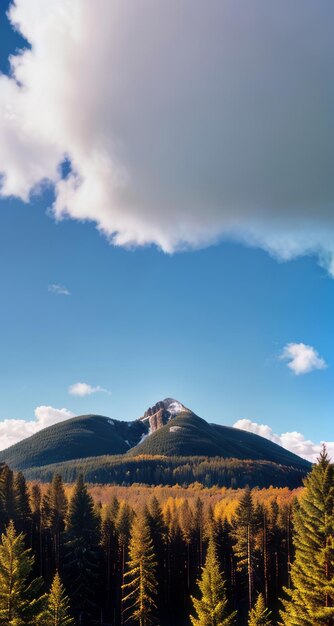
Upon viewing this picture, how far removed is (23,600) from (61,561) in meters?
45.2

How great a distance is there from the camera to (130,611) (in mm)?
68812

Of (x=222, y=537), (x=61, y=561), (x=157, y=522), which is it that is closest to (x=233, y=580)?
(x=222, y=537)

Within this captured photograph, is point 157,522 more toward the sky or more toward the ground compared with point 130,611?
more toward the sky

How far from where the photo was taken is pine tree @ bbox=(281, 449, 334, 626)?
90.8 ft

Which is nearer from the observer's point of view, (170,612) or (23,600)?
(23,600)

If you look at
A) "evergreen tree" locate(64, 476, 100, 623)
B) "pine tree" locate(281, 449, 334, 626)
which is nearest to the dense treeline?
"evergreen tree" locate(64, 476, 100, 623)

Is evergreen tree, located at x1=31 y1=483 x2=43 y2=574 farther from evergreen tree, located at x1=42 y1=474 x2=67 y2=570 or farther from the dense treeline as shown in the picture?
evergreen tree, located at x1=42 y1=474 x2=67 y2=570

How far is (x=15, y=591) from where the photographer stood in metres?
30.0

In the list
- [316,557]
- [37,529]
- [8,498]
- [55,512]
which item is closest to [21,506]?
[8,498]

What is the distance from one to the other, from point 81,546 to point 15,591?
3379 cm

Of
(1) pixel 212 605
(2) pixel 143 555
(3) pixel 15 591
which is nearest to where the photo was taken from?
(3) pixel 15 591

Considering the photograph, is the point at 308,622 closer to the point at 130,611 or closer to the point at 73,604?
the point at 73,604

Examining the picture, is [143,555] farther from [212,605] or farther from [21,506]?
[21,506]

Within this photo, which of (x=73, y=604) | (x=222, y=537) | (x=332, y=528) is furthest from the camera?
(x=222, y=537)
